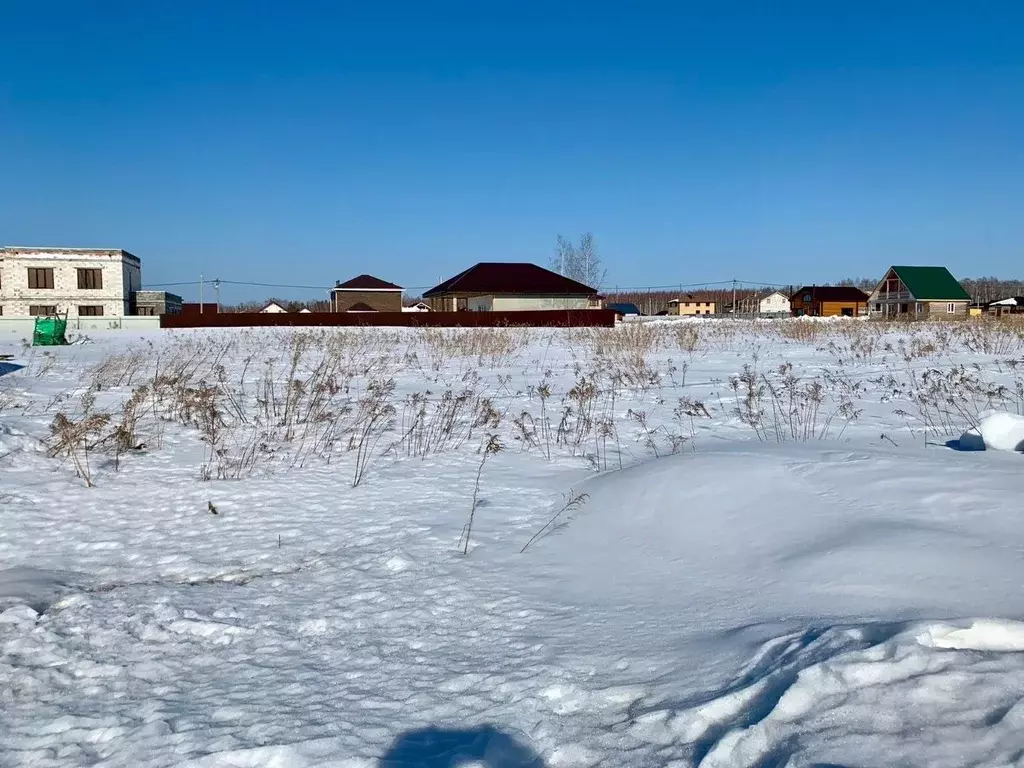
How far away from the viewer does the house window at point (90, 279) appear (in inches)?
1818

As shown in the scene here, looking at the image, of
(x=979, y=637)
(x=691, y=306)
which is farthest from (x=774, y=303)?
(x=979, y=637)

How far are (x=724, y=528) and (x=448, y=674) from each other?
164 centimetres

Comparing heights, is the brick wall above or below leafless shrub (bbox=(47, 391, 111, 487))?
above

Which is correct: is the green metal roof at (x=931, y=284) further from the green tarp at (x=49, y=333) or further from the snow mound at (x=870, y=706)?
the snow mound at (x=870, y=706)

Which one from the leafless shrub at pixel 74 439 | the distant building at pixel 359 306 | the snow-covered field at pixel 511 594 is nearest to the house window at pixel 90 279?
the distant building at pixel 359 306

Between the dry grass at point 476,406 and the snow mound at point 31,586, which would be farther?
the dry grass at point 476,406

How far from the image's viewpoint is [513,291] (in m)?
49.6

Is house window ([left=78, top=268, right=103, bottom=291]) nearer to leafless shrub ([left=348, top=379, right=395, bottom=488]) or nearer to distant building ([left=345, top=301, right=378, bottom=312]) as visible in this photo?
distant building ([left=345, top=301, right=378, bottom=312])

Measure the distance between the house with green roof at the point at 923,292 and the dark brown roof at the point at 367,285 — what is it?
41.1 meters

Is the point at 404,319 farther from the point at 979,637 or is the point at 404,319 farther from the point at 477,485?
the point at 979,637

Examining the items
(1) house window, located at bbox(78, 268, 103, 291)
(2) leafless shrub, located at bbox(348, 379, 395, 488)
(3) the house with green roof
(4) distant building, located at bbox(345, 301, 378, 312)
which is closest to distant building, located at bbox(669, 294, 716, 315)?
(3) the house with green roof

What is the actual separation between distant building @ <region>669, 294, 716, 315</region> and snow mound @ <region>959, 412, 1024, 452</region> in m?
113

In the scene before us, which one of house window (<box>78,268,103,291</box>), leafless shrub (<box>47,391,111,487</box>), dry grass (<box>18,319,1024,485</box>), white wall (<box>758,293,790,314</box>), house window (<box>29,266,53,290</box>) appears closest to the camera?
leafless shrub (<box>47,391,111,487</box>)

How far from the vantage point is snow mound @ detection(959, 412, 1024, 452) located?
4.12 meters
